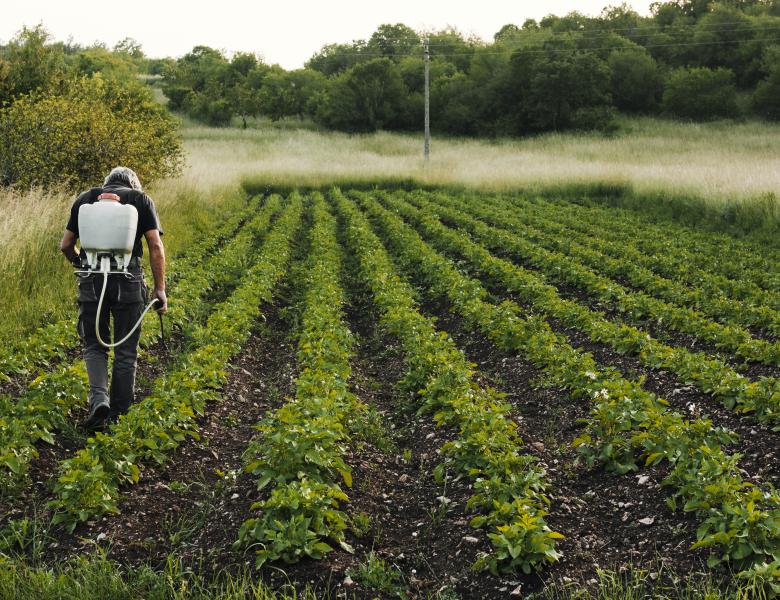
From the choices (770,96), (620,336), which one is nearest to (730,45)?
(770,96)

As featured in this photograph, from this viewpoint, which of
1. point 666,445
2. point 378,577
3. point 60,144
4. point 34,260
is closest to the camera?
point 378,577

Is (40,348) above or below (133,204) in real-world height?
below

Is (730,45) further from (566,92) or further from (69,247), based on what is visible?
(69,247)

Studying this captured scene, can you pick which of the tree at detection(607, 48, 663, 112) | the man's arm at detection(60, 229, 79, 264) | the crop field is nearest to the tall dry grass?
the tree at detection(607, 48, 663, 112)

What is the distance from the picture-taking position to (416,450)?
259 inches

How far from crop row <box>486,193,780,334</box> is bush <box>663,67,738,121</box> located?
43.8 metres

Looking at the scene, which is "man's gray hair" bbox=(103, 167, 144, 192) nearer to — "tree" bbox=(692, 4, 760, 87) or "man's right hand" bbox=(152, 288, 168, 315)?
"man's right hand" bbox=(152, 288, 168, 315)

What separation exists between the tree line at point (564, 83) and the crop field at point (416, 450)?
48484 mm

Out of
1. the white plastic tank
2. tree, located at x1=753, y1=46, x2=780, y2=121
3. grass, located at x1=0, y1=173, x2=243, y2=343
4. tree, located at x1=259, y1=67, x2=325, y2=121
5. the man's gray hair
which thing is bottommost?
grass, located at x1=0, y1=173, x2=243, y2=343

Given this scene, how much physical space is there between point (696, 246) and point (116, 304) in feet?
43.5

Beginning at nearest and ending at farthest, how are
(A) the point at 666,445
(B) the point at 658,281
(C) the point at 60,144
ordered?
1. (A) the point at 666,445
2. (B) the point at 658,281
3. (C) the point at 60,144

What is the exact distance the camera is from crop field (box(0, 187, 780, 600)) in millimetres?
4422

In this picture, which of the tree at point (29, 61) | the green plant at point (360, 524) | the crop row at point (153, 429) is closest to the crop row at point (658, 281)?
the green plant at point (360, 524)

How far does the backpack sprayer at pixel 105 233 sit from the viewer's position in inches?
247
